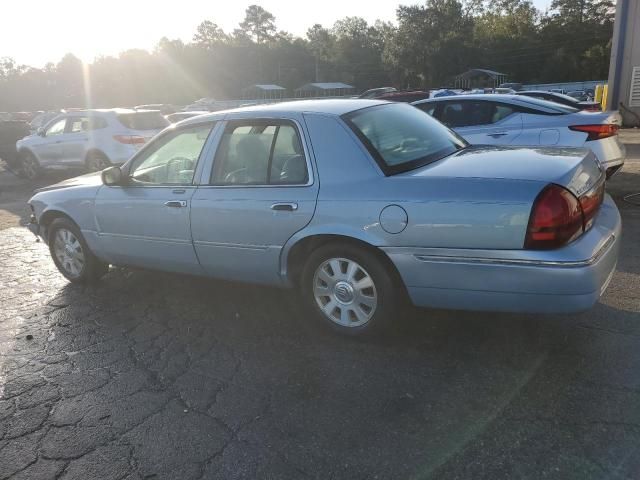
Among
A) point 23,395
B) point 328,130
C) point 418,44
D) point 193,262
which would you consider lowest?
point 23,395

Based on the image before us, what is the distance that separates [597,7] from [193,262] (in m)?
84.9

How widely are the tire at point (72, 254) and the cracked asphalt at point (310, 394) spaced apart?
25.2 inches

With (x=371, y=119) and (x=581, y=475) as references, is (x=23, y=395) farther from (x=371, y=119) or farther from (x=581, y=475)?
(x=581, y=475)

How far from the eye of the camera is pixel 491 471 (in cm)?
245

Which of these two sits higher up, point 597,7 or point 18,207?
point 597,7

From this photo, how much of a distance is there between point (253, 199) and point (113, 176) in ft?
4.94

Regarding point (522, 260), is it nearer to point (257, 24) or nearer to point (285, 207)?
point (285, 207)

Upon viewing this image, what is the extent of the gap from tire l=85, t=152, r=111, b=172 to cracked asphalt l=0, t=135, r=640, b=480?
8.02 meters

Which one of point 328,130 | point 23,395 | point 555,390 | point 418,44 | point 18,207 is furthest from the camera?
point 418,44

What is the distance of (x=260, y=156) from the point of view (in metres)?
4.02

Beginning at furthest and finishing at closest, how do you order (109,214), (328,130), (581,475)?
1. (109,214)
2. (328,130)
3. (581,475)

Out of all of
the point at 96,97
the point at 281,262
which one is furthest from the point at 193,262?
the point at 96,97

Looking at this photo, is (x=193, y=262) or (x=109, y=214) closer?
(x=193, y=262)

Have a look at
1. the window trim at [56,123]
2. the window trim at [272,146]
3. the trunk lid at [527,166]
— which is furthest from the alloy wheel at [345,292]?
the window trim at [56,123]
